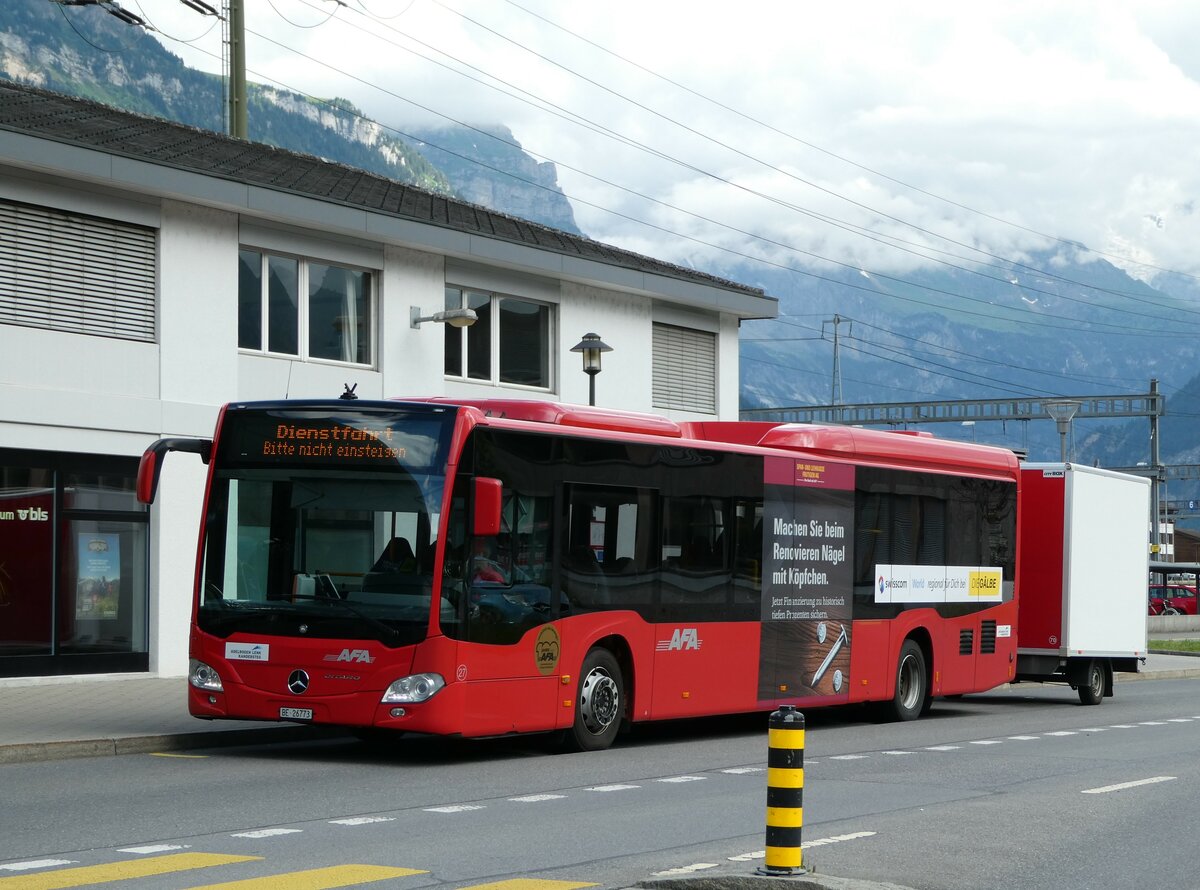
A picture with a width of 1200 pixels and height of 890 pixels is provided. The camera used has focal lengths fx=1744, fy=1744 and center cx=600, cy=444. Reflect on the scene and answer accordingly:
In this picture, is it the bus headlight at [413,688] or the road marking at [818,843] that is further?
the bus headlight at [413,688]

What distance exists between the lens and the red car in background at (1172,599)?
6250 cm

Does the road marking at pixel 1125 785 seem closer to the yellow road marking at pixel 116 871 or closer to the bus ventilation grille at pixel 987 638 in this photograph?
the yellow road marking at pixel 116 871

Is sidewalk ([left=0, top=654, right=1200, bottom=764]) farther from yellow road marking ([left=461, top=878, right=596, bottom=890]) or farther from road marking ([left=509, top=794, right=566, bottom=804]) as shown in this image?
yellow road marking ([left=461, top=878, right=596, bottom=890])

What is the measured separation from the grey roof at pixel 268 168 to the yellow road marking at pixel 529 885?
14009mm

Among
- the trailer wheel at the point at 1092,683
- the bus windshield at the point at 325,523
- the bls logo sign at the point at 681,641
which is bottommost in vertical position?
the trailer wheel at the point at 1092,683

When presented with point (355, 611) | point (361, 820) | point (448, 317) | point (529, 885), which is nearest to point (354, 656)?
point (355, 611)

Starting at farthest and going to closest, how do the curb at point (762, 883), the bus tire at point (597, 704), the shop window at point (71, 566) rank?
the shop window at point (71, 566), the bus tire at point (597, 704), the curb at point (762, 883)

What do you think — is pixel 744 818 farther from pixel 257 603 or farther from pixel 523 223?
pixel 523 223

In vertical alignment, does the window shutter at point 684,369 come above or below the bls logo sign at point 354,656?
above

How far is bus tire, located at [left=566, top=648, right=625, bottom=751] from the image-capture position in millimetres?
15109

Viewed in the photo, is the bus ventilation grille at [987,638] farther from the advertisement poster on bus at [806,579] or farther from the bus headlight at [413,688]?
the bus headlight at [413,688]

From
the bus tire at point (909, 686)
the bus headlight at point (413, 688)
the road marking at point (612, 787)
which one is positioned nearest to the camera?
the road marking at point (612, 787)

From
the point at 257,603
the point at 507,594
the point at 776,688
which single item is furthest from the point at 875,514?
the point at 257,603

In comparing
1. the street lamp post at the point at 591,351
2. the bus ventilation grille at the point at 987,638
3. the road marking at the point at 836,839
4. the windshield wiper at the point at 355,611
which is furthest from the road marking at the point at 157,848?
the street lamp post at the point at 591,351
